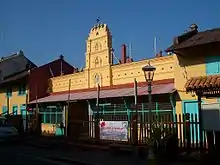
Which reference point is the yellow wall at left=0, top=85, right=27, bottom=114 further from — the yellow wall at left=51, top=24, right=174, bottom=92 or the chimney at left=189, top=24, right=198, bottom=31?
the chimney at left=189, top=24, right=198, bottom=31

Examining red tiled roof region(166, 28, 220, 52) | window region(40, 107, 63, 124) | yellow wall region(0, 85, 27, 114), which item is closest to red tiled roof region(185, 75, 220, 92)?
red tiled roof region(166, 28, 220, 52)

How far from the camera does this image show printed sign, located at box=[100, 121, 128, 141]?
17.8m

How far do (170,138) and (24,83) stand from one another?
23.7 metres

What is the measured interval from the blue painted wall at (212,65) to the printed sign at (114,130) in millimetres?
4717

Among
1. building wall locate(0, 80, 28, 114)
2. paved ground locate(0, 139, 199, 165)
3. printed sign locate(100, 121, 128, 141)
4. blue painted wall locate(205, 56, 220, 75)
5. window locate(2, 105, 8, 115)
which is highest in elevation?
blue painted wall locate(205, 56, 220, 75)

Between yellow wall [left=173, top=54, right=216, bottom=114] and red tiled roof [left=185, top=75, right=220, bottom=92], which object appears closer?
red tiled roof [left=185, top=75, right=220, bottom=92]

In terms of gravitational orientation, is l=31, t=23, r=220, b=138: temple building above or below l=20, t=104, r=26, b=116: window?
above

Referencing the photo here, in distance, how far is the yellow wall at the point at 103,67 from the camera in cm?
2403

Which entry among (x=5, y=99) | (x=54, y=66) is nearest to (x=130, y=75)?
(x=54, y=66)

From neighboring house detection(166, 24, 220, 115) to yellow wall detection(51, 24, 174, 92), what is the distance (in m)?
3.20

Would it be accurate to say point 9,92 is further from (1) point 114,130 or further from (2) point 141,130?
(2) point 141,130

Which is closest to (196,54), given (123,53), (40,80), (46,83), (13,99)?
(123,53)

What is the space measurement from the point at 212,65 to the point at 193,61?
1.09 m

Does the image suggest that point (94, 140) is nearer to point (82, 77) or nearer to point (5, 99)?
point (82, 77)
